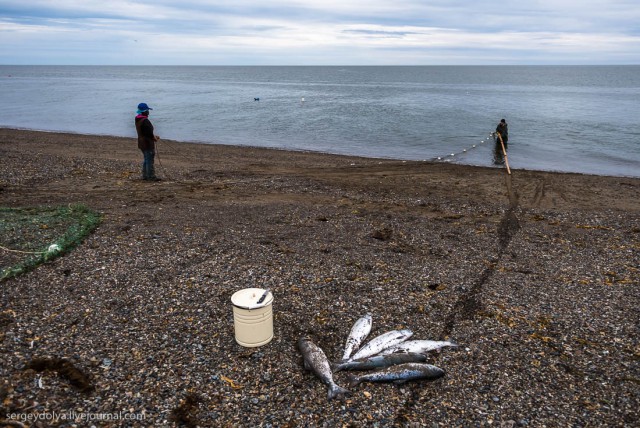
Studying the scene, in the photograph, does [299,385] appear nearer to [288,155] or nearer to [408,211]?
[408,211]

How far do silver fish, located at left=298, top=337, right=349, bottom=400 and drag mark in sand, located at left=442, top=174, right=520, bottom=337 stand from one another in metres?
1.99

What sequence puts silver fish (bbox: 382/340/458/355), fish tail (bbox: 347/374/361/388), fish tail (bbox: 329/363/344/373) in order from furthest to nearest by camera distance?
1. silver fish (bbox: 382/340/458/355)
2. fish tail (bbox: 329/363/344/373)
3. fish tail (bbox: 347/374/361/388)

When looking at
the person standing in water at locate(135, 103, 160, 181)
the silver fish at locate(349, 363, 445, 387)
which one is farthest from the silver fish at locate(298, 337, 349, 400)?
the person standing in water at locate(135, 103, 160, 181)

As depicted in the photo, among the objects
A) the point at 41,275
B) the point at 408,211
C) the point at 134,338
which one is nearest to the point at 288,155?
the point at 408,211

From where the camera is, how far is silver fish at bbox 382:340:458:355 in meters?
6.14

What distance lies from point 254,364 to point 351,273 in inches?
125

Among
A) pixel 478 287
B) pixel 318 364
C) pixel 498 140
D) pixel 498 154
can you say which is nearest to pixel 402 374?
pixel 318 364

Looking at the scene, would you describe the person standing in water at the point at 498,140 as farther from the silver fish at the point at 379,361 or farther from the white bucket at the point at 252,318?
the white bucket at the point at 252,318

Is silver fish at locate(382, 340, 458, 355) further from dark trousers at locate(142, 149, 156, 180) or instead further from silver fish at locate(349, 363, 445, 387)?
dark trousers at locate(142, 149, 156, 180)

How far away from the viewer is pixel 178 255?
9133 millimetres

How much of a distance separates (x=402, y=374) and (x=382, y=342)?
0.73 metres

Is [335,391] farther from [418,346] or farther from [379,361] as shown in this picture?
[418,346]

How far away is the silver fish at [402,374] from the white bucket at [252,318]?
1350 mm

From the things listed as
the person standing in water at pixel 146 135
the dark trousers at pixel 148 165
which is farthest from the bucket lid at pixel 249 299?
the dark trousers at pixel 148 165
